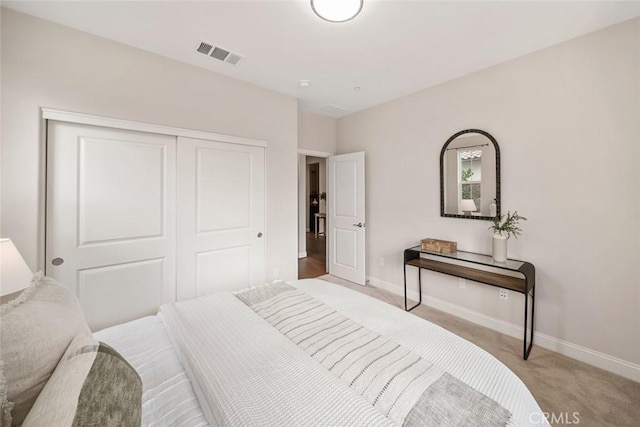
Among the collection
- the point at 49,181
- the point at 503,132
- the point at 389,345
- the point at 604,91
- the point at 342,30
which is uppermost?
the point at 342,30

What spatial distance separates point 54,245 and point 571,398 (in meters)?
3.89

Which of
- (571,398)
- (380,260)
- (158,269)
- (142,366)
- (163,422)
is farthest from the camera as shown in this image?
(380,260)

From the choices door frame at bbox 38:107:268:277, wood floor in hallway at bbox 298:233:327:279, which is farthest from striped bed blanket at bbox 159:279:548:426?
wood floor in hallway at bbox 298:233:327:279

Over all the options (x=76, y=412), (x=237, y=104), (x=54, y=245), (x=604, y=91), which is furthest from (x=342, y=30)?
(x=54, y=245)

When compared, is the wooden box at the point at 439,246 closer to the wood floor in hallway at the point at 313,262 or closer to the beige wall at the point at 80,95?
the wood floor in hallway at the point at 313,262

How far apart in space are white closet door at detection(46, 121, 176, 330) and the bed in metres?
1.02

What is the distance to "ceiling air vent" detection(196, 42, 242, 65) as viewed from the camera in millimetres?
2244

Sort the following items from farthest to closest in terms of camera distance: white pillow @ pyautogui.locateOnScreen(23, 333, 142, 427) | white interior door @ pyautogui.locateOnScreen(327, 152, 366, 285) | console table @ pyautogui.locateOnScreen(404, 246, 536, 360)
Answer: white interior door @ pyautogui.locateOnScreen(327, 152, 366, 285), console table @ pyautogui.locateOnScreen(404, 246, 536, 360), white pillow @ pyautogui.locateOnScreen(23, 333, 142, 427)

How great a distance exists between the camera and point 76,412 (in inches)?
23.3

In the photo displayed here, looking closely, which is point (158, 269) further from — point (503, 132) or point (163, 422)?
point (503, 132)

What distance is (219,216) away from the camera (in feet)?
9.01

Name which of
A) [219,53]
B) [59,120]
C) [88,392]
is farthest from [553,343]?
[59,120]

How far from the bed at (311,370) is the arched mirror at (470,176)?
1.80 meters

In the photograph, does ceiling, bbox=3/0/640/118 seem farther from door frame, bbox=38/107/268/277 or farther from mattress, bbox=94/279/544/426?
mattress, bbox=94/279/544/426
